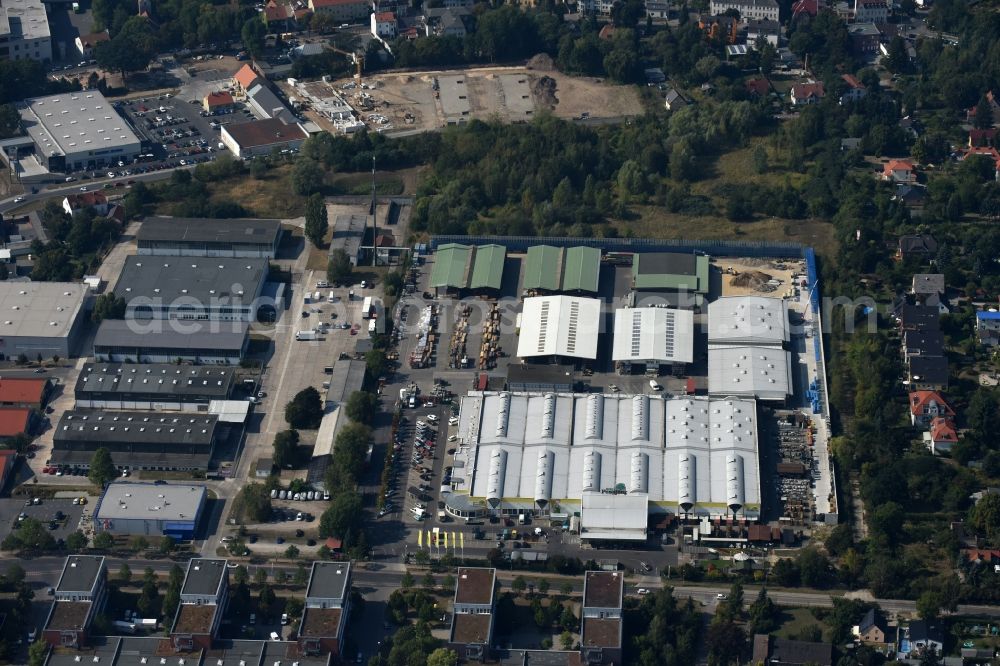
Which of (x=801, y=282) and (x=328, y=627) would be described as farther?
(x=801, y=282)

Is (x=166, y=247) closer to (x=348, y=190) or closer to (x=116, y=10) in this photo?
(x=348, y=190)

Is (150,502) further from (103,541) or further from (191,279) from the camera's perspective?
(191,279)

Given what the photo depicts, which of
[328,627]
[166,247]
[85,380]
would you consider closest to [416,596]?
[328,627]

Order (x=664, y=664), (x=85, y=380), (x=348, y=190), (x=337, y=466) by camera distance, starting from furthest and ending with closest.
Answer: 1. (x=348, y=190)
2. (x=85, y=380)
3. (x=337, y=466)
4. (x=664, y=664)

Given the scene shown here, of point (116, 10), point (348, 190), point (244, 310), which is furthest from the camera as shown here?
point (116, 10)

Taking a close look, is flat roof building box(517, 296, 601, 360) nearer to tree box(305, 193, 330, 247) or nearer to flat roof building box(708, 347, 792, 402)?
flat roof building box(708, 347, 792, 402)

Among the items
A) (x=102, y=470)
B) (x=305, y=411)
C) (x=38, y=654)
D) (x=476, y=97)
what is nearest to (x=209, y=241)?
(x=305, y=411)
